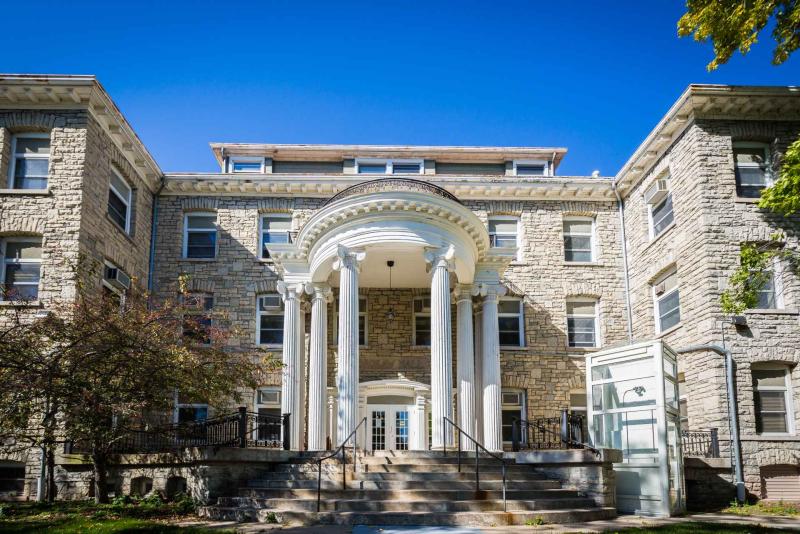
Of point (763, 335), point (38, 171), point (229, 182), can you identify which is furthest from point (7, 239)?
point (763, 335)

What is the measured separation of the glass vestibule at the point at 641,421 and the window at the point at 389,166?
11330 millimetres

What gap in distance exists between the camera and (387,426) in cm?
2138

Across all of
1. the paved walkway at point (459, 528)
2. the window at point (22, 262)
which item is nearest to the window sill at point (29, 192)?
the window at point (22, 262)

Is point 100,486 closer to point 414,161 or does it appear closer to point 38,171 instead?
point 38,171

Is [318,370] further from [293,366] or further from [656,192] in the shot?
[656,192]

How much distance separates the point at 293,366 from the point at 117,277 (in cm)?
546

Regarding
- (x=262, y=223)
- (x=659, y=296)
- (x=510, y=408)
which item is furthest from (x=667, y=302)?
(x=262, y=223)

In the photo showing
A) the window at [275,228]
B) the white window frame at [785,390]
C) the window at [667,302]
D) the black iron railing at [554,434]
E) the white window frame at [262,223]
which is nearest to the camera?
the black iron railing at [554,434]

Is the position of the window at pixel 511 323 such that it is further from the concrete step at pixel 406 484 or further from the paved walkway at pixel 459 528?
the paved walkway at pixel 459 528

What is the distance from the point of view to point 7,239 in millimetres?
18469

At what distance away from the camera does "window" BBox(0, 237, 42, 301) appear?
719 inches

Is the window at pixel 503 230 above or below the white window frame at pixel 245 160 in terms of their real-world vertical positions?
below

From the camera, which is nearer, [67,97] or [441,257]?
[441,257]

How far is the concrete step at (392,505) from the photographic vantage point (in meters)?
12.6
